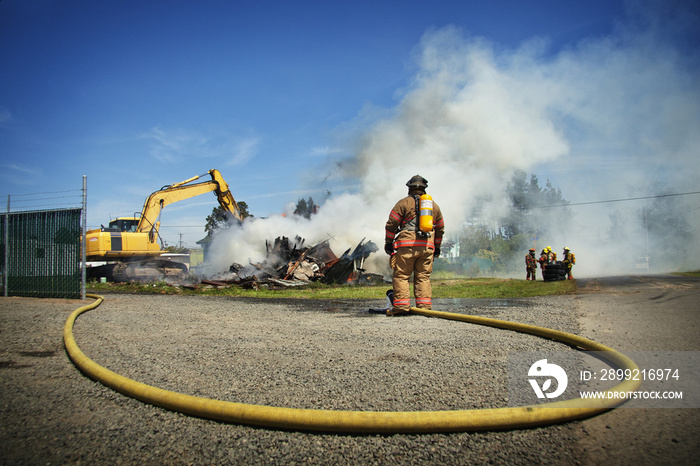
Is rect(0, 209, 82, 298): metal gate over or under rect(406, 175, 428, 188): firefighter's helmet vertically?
under

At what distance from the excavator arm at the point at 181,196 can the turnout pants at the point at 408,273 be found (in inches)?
628

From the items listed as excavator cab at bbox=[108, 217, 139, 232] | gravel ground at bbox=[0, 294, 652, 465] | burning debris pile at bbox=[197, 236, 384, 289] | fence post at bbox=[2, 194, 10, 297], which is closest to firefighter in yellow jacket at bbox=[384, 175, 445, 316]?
gravel ground at bbox=[0, 294, 652, 465]

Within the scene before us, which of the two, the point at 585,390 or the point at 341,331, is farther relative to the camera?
the point at 341,331

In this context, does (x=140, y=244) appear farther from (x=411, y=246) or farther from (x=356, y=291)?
(x=411, y=246)

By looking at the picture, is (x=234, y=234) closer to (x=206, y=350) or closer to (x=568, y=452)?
(x=206, y=350)

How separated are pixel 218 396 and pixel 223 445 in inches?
23.1

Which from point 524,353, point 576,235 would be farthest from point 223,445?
point 576,235

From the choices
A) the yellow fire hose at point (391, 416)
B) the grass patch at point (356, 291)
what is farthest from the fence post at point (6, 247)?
the yellow fire hose at point (391, 416)

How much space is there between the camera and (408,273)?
20.4ft

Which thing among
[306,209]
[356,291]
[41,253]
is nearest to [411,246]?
[356,291]

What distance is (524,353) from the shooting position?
10.7 ft

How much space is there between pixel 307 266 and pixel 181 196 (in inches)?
300

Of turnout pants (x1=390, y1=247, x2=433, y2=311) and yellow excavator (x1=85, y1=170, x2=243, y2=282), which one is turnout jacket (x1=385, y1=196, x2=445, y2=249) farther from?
yellow excavator (x1=85, y1=170, x2=243, y2=282)

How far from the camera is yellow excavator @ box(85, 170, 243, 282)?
1739 centimetres
